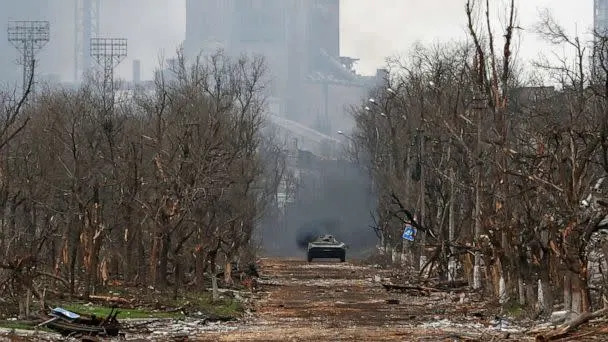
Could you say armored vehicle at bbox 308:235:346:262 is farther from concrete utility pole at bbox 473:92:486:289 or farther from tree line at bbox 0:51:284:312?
concrete utility pole at bbox 473:92:486:289

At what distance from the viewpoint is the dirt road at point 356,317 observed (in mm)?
23219

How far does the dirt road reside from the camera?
2322 cm

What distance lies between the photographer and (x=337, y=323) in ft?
88.8

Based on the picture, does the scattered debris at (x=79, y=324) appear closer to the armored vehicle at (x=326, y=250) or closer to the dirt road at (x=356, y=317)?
the dirt road at (x=356, y=317)

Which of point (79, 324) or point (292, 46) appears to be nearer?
point (79, 324)

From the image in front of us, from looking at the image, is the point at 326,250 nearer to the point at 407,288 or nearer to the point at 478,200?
the point at 407,288

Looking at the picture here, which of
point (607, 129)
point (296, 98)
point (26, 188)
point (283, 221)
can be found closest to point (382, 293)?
point (26, 188)

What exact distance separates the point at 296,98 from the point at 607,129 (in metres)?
142

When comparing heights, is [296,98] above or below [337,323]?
above

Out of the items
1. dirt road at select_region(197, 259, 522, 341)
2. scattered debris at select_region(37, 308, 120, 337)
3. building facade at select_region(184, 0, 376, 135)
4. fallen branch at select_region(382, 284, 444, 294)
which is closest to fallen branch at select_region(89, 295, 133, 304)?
dirt road at select_region(197, 259, 522, 341)

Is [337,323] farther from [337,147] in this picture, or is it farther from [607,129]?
[337,147]

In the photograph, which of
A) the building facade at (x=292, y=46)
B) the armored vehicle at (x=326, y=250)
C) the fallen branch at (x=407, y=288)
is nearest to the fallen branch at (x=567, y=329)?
the fallen branch at (x=407, y=288)

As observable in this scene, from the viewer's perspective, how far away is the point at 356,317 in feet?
95.3

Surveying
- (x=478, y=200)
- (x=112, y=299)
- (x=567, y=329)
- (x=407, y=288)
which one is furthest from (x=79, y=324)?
(x=407, y=288)
